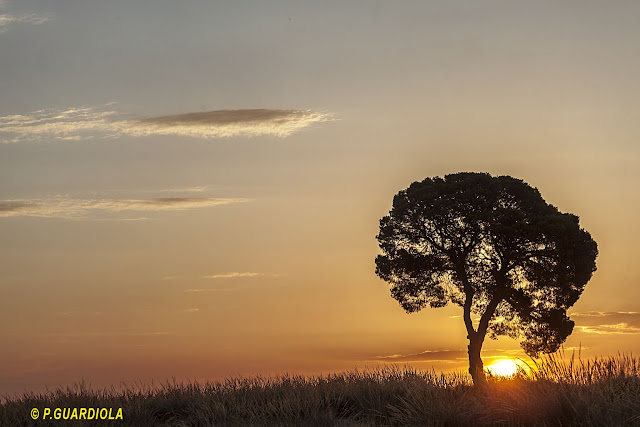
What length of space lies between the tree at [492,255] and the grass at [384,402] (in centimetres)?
2220

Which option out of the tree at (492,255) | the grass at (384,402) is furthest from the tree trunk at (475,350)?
the grass at (384,402)

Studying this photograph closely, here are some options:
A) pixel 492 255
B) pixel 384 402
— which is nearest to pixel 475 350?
pixel 492 255

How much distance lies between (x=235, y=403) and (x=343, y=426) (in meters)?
3.38

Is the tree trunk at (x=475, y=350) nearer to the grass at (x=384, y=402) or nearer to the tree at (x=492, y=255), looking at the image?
the tree at (x=492, y=255)

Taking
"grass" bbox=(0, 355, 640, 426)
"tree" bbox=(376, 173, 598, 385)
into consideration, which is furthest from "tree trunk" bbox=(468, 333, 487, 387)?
"grass" bbox=(0, 355, 640, 426)

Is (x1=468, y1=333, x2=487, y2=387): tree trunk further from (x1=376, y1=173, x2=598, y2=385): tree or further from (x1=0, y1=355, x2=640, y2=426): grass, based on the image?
(x1=0, y1=355, x2=640, y2=426): grass

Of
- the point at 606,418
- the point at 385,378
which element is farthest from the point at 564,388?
the point at 385,378

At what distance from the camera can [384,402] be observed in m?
19.1

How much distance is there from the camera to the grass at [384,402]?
1518 cm

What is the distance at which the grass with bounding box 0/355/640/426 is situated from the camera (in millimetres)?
15180

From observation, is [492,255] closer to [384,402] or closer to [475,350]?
[475,350]

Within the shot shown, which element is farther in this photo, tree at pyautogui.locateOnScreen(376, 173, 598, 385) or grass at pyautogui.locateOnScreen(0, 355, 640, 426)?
tree at pyautogui.locateOnScreen(376, 173, 598, 385)

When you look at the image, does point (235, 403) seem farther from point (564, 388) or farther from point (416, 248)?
point (416, 248)

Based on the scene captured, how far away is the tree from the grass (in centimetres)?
2220
